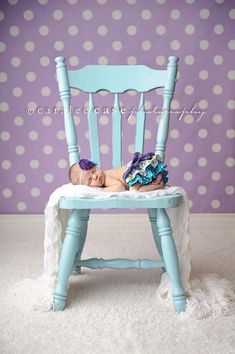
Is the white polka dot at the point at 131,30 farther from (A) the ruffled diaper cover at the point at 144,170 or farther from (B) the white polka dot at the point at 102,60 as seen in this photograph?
(A) the ruffled diaper cover at the point at 144,170

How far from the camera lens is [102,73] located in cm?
170

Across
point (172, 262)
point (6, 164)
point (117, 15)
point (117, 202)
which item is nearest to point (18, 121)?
point (6, 164)

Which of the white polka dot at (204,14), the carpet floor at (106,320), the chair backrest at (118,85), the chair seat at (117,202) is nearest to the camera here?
the carpet floor at (106,320)

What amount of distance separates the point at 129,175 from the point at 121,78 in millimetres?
415

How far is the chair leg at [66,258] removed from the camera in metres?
1.36

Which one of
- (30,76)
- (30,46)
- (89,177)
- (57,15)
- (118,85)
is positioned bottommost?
(89,177)

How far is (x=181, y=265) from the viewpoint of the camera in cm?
146

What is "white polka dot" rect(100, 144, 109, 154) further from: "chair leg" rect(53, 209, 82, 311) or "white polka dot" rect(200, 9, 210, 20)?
Result: "chair leg" rect(53, 209, 82, 311)

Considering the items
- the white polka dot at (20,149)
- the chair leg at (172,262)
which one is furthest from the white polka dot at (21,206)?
the chair leg at (172,262)

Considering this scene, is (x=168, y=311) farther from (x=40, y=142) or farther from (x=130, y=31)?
(x=130, y=31)

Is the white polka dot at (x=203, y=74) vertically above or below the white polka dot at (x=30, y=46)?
below

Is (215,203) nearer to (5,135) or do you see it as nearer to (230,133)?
(230,133)

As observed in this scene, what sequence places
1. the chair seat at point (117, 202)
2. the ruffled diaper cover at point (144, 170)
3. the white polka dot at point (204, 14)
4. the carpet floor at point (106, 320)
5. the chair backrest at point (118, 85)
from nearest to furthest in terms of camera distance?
the carpet floor at point (106, 320) → the chair seat at point (117, 202) → the ruffled diaper cover at point (144, 170) → the chair backrest at point (118, 85) → the white polka dot at point (204, 14)

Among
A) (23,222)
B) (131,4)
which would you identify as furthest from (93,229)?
(131,4)
